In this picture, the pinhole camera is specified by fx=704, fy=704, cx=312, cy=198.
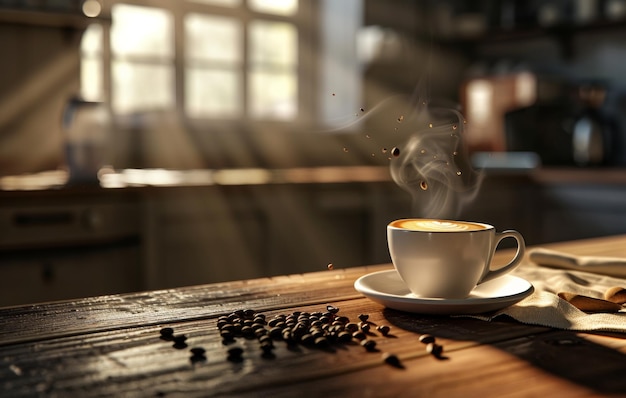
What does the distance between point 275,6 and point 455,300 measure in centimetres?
347

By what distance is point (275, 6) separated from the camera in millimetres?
4035

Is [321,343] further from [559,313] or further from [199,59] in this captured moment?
[199,59]

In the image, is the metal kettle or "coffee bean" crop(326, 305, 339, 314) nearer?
"coffee bean" crop(326, 305, 339, 314)

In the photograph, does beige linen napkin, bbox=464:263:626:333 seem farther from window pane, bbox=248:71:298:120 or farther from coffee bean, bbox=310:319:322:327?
window pane, bbox=248:71:298:120

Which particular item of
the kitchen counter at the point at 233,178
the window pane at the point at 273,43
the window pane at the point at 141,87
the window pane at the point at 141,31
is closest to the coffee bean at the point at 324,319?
the kitchen counter at the point at 233,178

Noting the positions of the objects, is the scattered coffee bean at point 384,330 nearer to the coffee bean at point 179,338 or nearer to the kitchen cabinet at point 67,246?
the coffee bean at point 179,338

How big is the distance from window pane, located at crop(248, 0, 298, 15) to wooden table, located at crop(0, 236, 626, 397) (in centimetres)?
328

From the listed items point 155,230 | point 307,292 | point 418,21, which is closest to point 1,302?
point 155,230

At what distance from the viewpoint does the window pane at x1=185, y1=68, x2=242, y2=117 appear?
12.1ft

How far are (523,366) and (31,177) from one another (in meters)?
2.31

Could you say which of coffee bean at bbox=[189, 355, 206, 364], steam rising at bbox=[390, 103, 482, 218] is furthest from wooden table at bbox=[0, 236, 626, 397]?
steam rising at bbox=[390, 103, 482, 218]

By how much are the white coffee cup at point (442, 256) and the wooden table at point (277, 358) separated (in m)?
0.05

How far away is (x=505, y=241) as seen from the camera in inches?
132

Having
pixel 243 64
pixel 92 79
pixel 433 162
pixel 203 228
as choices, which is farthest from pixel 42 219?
pixel 243 64
